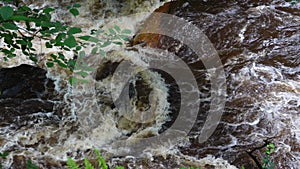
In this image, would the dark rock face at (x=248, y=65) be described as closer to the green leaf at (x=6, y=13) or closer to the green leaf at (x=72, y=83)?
the green leaf at (x=72, y=83)

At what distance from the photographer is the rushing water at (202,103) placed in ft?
13.3

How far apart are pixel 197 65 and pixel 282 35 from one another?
124 cm

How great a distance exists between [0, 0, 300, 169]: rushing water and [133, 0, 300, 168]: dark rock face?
1 cm

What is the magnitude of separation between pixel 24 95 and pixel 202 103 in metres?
2.24

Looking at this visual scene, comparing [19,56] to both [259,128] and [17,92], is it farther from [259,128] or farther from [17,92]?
[259,128]

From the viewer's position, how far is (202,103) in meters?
4.55

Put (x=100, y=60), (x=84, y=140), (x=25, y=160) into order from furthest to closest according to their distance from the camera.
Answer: (x=100, y=60) < (x=84, y=140) < (x=25, y=160)

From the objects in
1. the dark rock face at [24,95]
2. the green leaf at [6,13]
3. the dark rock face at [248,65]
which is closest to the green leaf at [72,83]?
the green leaf at [6,13]

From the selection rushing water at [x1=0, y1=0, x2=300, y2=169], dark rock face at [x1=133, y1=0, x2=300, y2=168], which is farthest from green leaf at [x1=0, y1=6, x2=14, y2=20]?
dark rock face at [x1=133, y1=0, x2=300, y2=168]

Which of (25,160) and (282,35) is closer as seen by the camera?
(25,160)

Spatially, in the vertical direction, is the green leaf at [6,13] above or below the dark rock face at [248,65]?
above

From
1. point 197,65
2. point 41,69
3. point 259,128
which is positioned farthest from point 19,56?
point 259,128

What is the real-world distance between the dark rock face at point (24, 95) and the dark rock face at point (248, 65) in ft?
4.52

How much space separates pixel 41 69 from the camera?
5.09 meters
